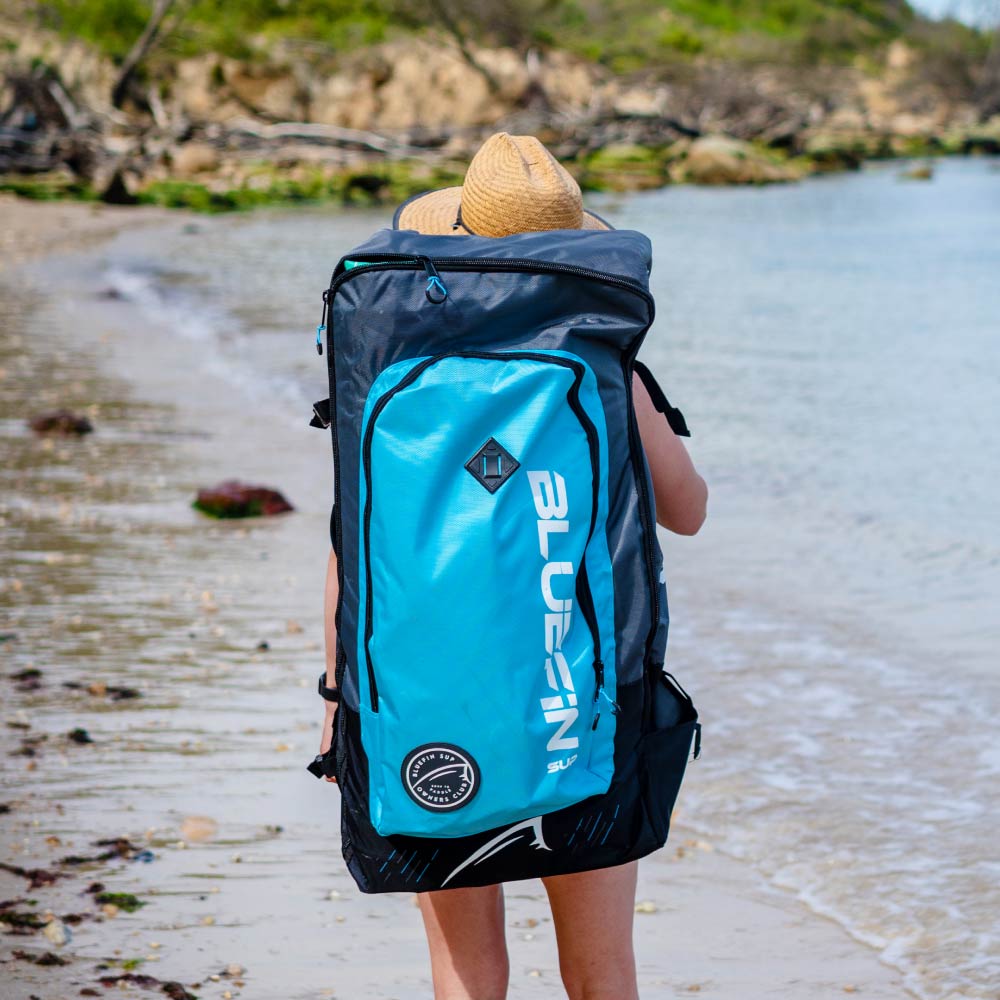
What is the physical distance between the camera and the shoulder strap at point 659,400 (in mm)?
1863

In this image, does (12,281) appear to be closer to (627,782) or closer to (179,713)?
(179,713)

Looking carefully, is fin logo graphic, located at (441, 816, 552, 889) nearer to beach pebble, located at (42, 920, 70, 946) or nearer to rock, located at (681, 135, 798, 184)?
beach pebble, located at (42, 920, 70, 946)

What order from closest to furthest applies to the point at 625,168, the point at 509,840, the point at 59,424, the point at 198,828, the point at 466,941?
the point at 509,840, the point at 466,941, the point at 198,828, the point at 59,424, the point at 625,168

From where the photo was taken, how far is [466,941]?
1.98m

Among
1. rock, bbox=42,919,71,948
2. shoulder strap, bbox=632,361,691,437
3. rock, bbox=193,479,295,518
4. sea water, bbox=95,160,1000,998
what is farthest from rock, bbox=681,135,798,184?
shoulder strap, bbox=632,361,691,437

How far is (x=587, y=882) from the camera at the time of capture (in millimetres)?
1904

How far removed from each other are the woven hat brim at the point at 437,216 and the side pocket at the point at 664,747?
2.19ft

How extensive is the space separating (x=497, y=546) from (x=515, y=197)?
51 cm

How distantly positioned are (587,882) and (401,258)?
907mm

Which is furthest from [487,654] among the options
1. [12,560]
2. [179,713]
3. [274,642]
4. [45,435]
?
[45,435]

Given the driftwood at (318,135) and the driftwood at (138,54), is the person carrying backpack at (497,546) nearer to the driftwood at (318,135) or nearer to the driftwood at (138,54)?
the driftwood at (318,135)

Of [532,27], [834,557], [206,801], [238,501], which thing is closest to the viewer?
[206,801]

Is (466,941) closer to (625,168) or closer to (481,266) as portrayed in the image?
(481,266)

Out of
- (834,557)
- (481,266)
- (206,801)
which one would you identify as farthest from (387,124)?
(481,266)
